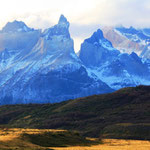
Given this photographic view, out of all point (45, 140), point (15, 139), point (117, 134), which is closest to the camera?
point (15, 139)

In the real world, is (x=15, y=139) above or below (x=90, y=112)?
below

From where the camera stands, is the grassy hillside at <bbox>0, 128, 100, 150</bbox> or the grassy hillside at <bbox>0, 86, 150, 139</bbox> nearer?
the grassy hillside at <bbox>0, 128, 100, 150</bbox>

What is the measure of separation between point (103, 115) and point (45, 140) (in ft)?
310

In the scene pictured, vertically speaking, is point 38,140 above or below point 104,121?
below

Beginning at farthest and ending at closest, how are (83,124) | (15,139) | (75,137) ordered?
(83,124) → (75,137) → (15,139)

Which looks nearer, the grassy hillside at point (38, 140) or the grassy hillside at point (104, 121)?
the grassy hillside at point (38, 140)

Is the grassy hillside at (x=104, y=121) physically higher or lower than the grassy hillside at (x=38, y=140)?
higher

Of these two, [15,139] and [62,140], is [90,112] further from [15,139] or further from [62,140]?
[15,139]

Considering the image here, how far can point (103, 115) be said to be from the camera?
188 metres

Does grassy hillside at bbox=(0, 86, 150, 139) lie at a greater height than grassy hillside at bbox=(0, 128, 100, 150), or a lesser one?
greater

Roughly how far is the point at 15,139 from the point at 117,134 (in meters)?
62.9

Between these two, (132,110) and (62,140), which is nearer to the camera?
(62,140)

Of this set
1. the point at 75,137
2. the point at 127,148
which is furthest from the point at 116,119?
the point at 127,148

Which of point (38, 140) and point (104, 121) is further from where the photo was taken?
point (104, 121)
